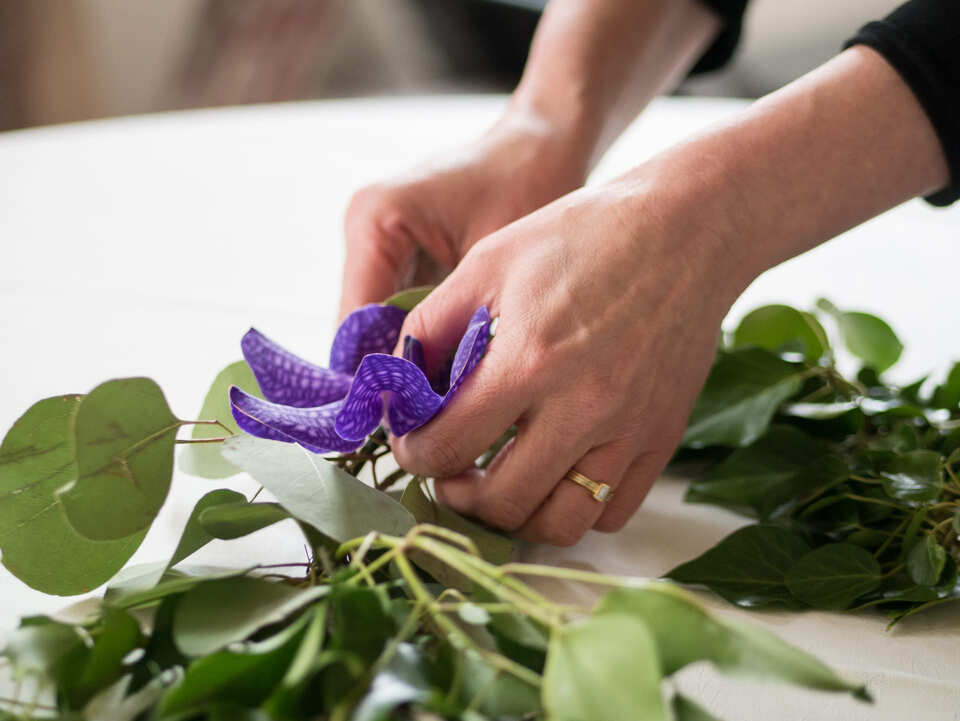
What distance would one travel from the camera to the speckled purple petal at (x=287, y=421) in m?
0.37

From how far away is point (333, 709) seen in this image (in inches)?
9.9

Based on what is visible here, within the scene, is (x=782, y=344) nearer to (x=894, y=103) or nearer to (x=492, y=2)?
(x=894, y=103)

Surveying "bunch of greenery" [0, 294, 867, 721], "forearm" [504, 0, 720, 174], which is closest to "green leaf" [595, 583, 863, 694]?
"bunch of greenery" [0, 294, 867, 721]

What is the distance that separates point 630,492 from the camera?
0.46 meters

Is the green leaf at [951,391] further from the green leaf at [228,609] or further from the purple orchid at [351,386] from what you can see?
the green leaf at [228,609]

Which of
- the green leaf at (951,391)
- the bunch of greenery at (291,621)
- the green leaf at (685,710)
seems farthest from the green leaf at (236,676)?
the green leaf at (951,391)

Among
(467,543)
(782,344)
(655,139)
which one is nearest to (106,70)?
(655,139)

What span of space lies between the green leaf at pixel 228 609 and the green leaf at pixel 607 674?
0.29 feet

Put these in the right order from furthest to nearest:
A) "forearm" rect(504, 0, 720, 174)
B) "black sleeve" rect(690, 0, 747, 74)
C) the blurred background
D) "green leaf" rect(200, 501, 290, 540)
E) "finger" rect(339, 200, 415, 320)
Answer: the blurred background < "black sleeve" rect(690, 0, 747, 74) < "forearm" rect(504, 0, 720, 174) < "finger" rect(339, 200, 415, 320) < "green leaf" rect(200, 501, 290, 540)

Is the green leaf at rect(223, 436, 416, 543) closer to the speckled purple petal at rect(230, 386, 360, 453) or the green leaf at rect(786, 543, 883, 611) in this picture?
the speckled purple petal at rect(230, 386, 360, 453)

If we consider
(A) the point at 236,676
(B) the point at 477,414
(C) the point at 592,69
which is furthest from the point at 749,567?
(C) the point at 592,69

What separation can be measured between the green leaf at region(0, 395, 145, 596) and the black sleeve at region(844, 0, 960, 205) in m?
0.42

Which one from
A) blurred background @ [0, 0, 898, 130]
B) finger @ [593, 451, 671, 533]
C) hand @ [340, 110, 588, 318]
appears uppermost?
blurred background @ [0, 0, 898, 130]

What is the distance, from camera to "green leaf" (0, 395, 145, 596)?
13.5 inches
